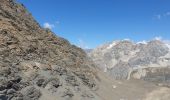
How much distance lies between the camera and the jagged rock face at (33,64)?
5841 cm

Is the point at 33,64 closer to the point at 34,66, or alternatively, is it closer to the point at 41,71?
the point at 34,66

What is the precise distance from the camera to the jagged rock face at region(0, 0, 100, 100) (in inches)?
2299

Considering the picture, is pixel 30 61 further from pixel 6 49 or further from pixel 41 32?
pixel 41 32

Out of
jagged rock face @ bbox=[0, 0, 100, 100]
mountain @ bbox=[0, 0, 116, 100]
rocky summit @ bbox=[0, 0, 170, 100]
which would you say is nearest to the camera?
jagged rock face @ bbox=[0, 0, 100, 100]

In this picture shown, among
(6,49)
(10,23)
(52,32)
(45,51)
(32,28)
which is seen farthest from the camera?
(52,32)

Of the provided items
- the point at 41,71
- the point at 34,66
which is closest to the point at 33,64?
the point at 34,66

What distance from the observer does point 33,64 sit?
66062 millimetres

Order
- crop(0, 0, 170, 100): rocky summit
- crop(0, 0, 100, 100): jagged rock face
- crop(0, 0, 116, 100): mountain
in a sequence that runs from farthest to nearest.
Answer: crop(0, 0, 170, 100): rocky summit, crop(0, 0, 116, 100): mountain, crop(0, 0, 100, 100): jagged rock face

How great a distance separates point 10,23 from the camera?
72250 mm

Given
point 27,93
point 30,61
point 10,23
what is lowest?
point 27,93

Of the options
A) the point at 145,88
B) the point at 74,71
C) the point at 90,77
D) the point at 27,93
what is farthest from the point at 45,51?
the point at 145,88

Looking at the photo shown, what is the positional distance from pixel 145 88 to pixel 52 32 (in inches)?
1119

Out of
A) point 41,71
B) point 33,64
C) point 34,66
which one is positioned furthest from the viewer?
point 41,71

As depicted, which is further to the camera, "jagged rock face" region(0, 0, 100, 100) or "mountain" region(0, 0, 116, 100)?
"mountain" region(0, 0, 116, 100)
